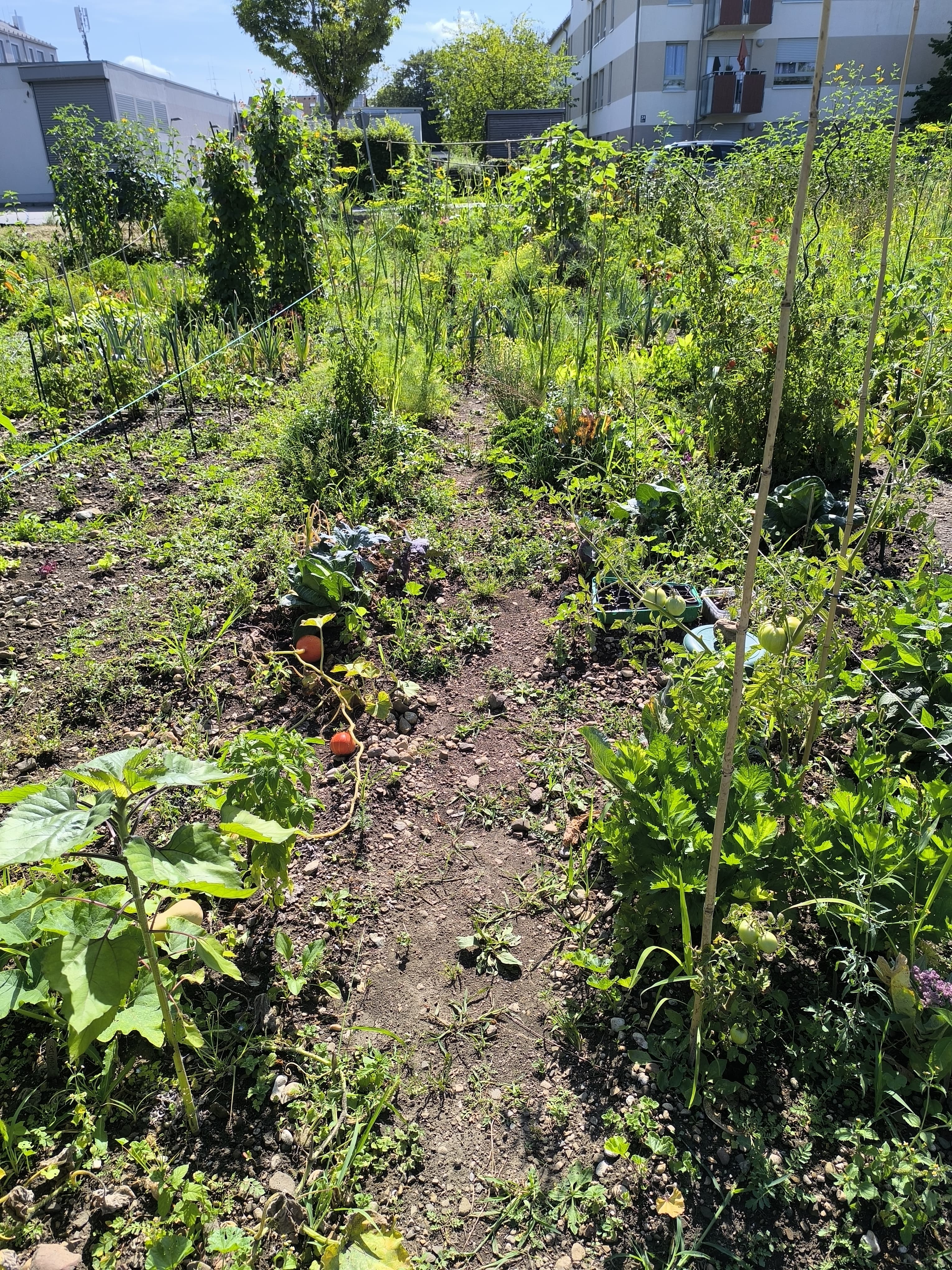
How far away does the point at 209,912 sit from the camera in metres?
1.93

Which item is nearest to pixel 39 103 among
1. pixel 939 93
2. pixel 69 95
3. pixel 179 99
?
pixel 69 95

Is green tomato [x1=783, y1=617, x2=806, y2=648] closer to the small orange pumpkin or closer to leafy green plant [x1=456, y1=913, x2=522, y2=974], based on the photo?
leafy green plant [x1=456, y1=913, x2=522, y2=974]

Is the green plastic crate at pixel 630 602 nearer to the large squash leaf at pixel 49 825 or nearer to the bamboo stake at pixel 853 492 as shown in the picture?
the bamboo stake at pixel 853 492

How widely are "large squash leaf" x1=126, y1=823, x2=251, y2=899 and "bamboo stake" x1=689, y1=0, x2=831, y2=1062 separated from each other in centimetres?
85

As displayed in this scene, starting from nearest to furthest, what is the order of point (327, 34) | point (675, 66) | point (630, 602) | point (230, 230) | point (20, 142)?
point (630, 602) → point (230, 230) → point (327, 34) → point (675, 66) → point (20, 142)

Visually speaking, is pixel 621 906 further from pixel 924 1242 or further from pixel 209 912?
pixel 209 912

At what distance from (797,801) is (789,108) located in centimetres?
3128

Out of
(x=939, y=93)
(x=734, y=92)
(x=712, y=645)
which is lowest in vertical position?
(x=712, y=645)

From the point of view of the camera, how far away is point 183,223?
31.7 feet

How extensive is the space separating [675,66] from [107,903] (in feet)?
105

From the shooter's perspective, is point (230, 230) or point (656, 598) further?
point (230, 230)

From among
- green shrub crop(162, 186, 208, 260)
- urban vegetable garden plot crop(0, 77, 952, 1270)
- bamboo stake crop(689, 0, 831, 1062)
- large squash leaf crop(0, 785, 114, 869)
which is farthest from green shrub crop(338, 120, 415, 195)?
large squash leaf crop(0, 785, 114, 869)

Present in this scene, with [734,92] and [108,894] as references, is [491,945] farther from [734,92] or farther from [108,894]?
[734,92]

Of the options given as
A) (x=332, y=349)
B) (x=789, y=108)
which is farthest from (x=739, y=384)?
(x=789, y=108)
